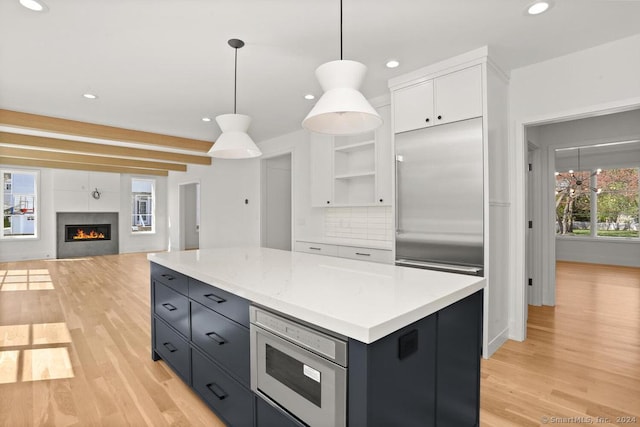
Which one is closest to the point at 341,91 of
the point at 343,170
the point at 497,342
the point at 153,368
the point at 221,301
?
the point at 221,301

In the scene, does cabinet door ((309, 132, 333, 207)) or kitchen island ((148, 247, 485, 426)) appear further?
cabinet door ((309, 132, 333, 207))

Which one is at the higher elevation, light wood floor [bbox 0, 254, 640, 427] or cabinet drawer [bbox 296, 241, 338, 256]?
cabinet drawer [bbox 296, 241, 338, 256]

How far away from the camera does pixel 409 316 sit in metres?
1.16

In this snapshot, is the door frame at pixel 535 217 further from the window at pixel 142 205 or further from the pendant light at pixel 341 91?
the window at pixel 142 205

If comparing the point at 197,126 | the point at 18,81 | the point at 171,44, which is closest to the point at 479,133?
the point at 171,44

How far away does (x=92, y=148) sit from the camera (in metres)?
6.29

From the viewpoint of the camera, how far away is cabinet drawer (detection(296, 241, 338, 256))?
13.6 feet

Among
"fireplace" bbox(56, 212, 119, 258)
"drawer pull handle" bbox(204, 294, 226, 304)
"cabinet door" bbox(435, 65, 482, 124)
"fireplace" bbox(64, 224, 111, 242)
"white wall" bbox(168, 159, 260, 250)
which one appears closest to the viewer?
"drawer pull handle" bbox(204, 294, 226, 304)

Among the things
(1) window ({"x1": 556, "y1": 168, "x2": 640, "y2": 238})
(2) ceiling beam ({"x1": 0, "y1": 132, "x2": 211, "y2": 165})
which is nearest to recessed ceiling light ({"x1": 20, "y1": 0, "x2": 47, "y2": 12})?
(2) ceiling beam ({"x1": 0, "y1": 132, "x2": 211, "y2": 165})

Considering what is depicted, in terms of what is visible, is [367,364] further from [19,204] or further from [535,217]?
[19,204]

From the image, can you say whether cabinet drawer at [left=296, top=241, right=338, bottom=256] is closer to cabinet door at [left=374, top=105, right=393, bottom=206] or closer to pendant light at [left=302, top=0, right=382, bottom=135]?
cabinet door at [left=374, top=105, right=393, bottom=206]

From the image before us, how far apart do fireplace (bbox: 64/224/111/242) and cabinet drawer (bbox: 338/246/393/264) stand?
28.5 ft

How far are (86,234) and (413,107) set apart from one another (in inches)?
393

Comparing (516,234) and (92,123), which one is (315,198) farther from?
(92,123)
